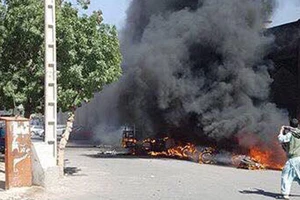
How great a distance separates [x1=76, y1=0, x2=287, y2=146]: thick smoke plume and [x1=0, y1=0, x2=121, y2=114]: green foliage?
9619 mm

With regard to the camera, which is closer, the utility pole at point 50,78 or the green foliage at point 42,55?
the utility pole at point 50,78

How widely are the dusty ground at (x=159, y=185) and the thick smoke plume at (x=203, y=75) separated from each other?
5.69 metres

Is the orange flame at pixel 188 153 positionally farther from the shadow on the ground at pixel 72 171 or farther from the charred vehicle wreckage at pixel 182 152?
the shadow on the ground at pixel 72 171

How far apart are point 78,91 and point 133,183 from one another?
10.1 feet

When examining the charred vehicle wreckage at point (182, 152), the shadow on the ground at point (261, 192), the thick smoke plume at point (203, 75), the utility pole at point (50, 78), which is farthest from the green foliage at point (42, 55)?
the thick smoke plume at point (203, 75)

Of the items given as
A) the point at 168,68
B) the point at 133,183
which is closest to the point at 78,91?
the point at 133,183

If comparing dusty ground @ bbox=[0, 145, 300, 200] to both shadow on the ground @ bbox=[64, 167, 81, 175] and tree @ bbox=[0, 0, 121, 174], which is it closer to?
shadow on the ground @ bbox=[64, 167, 81, 175]

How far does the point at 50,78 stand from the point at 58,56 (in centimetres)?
173

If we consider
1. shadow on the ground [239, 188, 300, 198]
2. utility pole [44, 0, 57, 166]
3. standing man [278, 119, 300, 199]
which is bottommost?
shadow on the ground [239, 188, 300, 198]

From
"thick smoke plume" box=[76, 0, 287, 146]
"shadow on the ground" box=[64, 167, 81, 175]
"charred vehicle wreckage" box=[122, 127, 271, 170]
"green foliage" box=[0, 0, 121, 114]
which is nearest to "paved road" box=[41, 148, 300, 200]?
"shadow on the ground" box=[64, 167, 81, 175]

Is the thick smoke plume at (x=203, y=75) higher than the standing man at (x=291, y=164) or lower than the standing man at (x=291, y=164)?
higher

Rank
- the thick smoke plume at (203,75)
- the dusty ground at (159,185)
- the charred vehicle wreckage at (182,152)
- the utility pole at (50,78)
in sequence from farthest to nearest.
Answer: the thick smoke plume at (203,75), the charred vehicle wreckage at (182,152), the utility pole at (50,78), the dusty ground at (159,185)

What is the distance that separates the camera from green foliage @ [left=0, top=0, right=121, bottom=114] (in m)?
13.1

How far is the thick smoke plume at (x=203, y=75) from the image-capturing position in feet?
72.9
